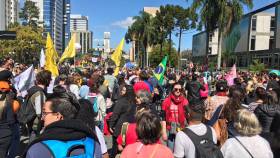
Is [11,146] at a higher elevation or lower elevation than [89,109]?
lower

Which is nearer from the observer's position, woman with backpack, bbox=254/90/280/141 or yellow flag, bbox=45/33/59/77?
woman with backpack, bbox=254/90/280/141

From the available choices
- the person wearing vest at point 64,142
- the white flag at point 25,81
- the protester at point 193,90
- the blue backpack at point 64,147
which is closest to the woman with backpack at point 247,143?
the person wearing vest at point 64,142

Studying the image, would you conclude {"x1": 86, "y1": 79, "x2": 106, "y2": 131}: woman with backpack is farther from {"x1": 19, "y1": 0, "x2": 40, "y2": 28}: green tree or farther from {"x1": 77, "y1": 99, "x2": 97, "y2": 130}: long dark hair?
{"x1": 19, "y1": 0, "x2": 40, "y2": 28}: green tree

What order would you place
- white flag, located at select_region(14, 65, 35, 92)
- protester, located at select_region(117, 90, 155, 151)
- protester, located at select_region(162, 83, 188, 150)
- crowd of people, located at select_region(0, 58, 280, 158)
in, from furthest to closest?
white flag, located at select_region(14, 65, 35, 92)
protester, located at select_region(162, 83, 188, 150)
protester, located at select_region(117, 90, 155, 151)
crowd of people, located at select_region(0, 58, 280, 158)

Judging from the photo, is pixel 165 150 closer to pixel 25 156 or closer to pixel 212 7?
pixel 25 156

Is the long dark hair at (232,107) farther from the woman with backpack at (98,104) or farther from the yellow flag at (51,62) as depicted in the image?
the yellow flag at (51,62)

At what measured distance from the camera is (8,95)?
499cm

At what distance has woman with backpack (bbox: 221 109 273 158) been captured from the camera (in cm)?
378

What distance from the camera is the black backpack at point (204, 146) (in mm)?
3883

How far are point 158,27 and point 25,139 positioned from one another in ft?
167

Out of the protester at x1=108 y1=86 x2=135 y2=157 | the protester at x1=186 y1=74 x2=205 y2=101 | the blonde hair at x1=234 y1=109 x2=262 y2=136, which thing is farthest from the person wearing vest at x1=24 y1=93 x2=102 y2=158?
the protester at x1=186 y1=74 x2=205 y2=101

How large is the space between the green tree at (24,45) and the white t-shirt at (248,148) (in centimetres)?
5267

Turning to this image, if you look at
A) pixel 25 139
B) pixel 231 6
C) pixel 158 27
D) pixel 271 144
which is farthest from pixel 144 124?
pixel 158 27

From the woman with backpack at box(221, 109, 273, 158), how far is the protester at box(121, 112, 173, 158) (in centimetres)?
85
